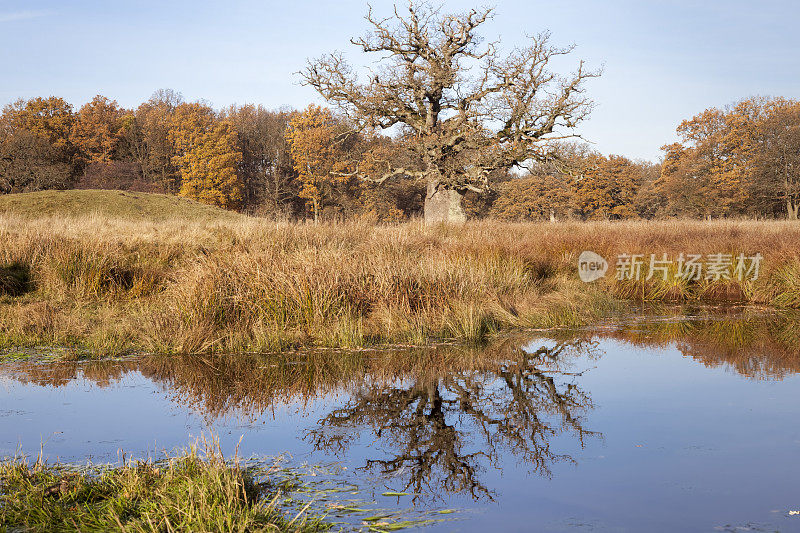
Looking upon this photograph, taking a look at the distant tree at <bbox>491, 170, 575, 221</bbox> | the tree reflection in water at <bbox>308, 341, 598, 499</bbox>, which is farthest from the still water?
the distant tree at <bbox>491, 170, 575, 221</bbox>

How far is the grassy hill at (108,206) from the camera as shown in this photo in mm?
23219

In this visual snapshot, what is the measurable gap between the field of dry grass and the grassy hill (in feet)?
28.1

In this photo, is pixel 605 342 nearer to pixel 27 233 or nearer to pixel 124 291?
pixel 124 291

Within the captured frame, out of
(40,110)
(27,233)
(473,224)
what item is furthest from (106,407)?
(40,110)

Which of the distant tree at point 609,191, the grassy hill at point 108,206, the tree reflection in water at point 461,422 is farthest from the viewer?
the distant tree at point 609,191

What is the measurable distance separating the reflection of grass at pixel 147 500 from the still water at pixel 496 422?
69 cm

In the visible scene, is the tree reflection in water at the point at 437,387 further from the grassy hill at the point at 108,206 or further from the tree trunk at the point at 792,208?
the tree trunk at the point at 792,208

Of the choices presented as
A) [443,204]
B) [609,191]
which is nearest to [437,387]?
[443,204]

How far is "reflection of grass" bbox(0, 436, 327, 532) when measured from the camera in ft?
11.0

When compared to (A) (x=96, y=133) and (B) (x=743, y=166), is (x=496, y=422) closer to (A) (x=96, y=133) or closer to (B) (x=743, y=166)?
(B) (x=743, y=166)

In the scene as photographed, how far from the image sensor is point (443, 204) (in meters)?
26.9

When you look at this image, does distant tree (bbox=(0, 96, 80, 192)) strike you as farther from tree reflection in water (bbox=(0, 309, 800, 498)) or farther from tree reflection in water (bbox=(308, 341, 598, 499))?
tree reflection in water (bbox=(308, 341, 598, 499))

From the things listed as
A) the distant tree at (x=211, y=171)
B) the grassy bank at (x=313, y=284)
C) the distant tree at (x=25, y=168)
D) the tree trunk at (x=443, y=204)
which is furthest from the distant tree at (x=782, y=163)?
the distant tree at (x=25, y=168)

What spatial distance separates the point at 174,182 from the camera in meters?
48.4
